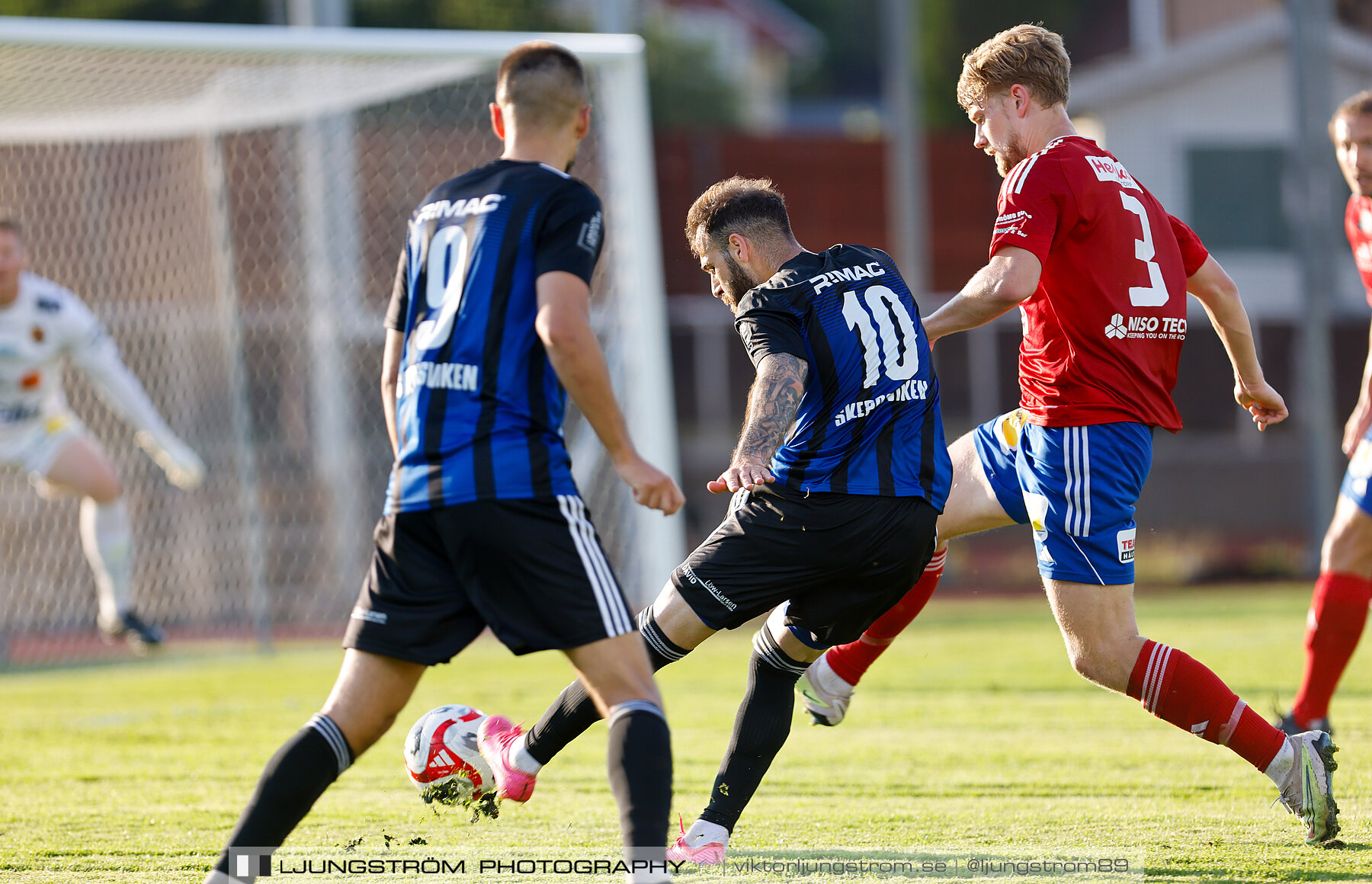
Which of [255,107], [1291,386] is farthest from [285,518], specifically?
[1291,386]

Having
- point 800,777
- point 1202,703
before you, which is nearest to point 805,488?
point 1202,703

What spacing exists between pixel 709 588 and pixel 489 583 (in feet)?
2.70

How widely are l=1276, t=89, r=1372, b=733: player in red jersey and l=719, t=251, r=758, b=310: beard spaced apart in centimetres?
234

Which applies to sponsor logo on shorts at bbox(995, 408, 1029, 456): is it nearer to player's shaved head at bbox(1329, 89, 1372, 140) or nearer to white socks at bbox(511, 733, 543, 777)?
white socks at bbox(511, 733, 543, 777)

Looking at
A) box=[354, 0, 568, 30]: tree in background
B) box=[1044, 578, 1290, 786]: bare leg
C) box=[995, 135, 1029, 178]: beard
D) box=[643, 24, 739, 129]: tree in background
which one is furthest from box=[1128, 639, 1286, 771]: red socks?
box=[643, 24, 739, 129]: tree in background

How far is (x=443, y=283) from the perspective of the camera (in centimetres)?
323

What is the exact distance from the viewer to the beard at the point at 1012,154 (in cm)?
400

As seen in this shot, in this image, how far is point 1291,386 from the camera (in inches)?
790

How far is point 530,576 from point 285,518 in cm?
1257

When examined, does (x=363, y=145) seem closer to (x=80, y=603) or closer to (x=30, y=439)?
(x=80, y=603)

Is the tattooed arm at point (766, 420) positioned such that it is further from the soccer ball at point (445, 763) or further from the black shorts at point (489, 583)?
the soccer ball at point (445, 763)

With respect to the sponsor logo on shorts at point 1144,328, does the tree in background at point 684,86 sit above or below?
above

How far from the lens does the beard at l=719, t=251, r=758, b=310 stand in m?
3.90

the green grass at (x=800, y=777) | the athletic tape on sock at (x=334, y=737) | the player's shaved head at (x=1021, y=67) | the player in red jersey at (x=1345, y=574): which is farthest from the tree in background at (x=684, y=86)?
the athletic tape on sock at (x=334, y=737)
